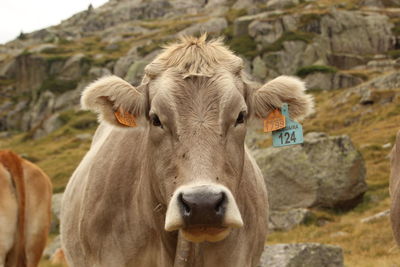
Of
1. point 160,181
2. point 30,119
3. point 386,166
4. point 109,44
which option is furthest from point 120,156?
point 109,44

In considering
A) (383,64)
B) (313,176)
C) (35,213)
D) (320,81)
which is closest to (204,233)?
(35,213)

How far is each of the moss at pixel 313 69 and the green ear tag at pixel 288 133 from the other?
6343cm

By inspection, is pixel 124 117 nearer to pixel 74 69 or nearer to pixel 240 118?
pixel 240 118

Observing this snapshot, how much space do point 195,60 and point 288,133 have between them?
1.22 m

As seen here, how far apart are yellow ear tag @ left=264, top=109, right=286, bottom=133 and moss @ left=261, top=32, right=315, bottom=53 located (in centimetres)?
7207

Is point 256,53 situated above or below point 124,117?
below

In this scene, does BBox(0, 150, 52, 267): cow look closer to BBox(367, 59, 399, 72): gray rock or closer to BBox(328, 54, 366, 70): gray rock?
BBox(367, 59, 399, 72): gray rock

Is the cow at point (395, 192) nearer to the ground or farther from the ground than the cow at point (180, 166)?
nearer to the ground

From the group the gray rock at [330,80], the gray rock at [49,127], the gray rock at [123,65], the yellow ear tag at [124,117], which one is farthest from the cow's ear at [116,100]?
the gray rock at [123,65]

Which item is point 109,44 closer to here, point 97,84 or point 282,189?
point 282,189

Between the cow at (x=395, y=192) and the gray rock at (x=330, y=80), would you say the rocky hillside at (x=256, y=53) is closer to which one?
the gray rock at (x=330, y=80)

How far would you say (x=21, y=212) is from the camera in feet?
28.7

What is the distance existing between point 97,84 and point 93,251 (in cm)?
162

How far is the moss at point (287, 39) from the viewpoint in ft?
250
